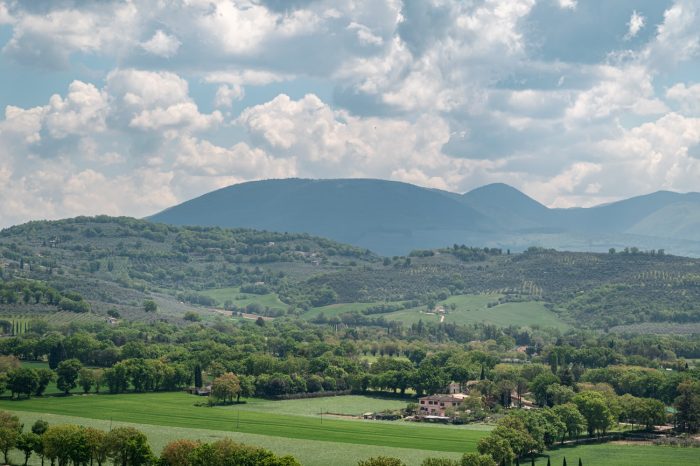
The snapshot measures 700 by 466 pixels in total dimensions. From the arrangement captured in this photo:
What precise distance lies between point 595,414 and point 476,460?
128 ft

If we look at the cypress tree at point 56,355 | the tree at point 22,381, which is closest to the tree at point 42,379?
the tree at point 22,381

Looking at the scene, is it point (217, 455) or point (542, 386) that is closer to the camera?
point (217, 455)

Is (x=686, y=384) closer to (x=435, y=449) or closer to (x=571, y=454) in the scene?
(x=571, y=454)

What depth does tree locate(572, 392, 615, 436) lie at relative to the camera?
14238 centimetres

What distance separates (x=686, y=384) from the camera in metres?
159

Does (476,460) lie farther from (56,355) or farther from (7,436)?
(56,355)

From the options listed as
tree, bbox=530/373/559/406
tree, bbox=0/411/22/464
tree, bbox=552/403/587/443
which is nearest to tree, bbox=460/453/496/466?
tree, bbox=552/403/587/443

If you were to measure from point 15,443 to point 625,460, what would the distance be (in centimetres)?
6323

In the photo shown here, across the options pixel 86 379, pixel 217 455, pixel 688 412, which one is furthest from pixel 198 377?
pixel 217 455

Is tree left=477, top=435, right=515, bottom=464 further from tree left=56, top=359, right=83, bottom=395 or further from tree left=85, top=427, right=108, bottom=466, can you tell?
tree left=56, top=359, right=83, bottom=395

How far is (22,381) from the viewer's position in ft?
527

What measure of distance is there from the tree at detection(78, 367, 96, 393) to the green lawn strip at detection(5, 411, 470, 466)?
31.5 m

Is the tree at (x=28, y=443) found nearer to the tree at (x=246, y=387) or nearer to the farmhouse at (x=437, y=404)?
the tree at (x=246, y=387)

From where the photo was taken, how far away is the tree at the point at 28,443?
4434 inches
